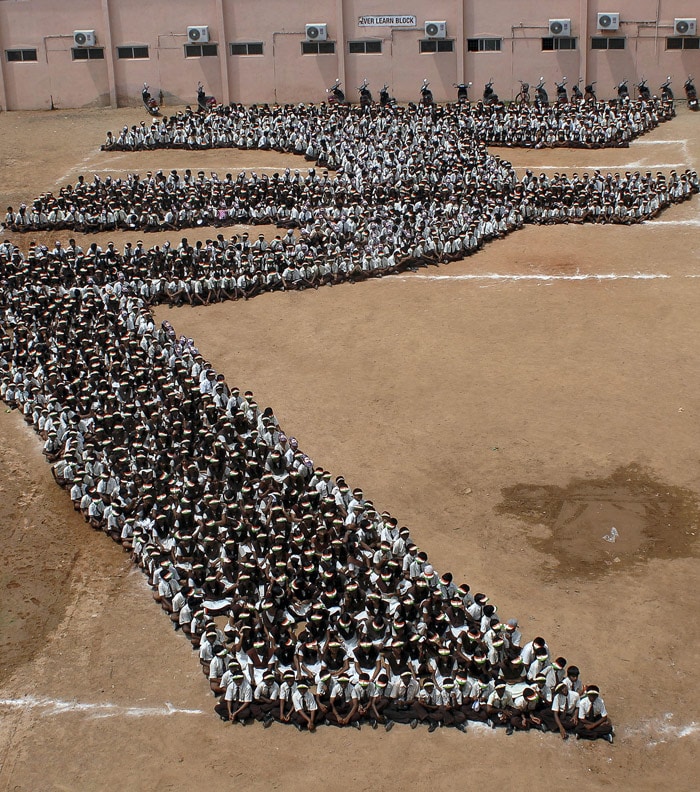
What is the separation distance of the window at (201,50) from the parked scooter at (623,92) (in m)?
14.1

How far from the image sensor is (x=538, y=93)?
36375 millimetres

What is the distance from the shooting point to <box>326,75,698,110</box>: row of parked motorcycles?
3603cm

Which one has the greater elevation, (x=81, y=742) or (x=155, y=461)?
(x=155, y=461)

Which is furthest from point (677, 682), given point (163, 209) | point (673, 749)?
point (163, 209)

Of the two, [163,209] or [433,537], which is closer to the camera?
[433,537]

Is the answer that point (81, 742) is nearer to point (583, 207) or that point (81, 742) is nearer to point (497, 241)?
point (497, 241)

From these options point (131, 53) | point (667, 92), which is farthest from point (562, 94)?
point (131, 53)

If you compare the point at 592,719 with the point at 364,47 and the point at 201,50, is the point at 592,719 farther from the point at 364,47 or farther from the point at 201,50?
the point at 201,50

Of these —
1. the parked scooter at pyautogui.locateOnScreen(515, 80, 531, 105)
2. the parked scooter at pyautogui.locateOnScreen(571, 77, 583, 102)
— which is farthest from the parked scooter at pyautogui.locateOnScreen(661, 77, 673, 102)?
the parked scooter at pyautogui.locateOnScreen(515, 80, 531, 105)

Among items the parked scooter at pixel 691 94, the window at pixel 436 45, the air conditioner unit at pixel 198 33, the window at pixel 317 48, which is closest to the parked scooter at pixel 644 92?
the parked scooter at pixel 691 94

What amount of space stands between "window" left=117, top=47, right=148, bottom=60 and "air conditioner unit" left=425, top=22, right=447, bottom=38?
10036mm

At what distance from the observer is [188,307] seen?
23047 mm

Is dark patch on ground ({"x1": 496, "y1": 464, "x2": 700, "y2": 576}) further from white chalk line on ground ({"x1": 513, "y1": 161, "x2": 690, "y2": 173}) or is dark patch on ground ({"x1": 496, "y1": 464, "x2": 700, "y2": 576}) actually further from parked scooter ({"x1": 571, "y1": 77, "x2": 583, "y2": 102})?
parked scooter ({"x1": 571, "y1": 77, "x2": 583, "y2": 102})

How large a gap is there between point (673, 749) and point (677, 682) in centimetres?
105
